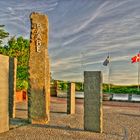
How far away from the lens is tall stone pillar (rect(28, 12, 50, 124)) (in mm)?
14125

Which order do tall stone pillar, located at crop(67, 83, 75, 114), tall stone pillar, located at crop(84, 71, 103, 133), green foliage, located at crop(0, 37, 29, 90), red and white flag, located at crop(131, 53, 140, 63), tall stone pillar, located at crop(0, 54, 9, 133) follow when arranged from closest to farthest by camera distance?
tall stone pillar, located at crop(0, 54, 9, 133) → tall stone pillar, located at crop(84, 71, 103, 133) → tall stone pillar, located at crop(67, 83, 75, 114) → green foliage, located at crop(0, 37, 29, 90) → red and white flag, located at crop(131, 53, 140, 63)

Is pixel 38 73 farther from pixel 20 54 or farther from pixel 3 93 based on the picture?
pixel 20 54

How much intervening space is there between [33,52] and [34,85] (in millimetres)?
1376

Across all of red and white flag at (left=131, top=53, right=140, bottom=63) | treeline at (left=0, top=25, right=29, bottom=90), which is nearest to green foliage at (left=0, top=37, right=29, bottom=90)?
treeline at (left=0, top=25, right=29, bottom=90)

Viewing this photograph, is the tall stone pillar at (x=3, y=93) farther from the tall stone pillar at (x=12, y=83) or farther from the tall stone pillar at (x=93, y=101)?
the tall stone pillar at (x=93, y=101)

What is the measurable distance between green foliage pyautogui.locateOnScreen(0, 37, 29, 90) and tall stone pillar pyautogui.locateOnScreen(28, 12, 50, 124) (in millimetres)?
17531

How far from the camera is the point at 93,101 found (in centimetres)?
1211

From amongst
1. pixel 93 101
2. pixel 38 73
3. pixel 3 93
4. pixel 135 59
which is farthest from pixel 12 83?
pixel 135 59

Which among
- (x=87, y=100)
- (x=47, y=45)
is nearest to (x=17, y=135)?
(x=87, y=100)

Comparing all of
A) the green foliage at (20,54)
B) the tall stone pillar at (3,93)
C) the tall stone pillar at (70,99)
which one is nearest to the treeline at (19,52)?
the green foliage at (20,54)

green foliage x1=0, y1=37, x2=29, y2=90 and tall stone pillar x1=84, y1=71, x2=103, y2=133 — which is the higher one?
green foliage x1=0, y1=37, x2=29, y2=90

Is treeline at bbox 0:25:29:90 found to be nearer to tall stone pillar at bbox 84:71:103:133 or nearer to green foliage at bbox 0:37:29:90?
green foliage at bbox 0:37:29:90

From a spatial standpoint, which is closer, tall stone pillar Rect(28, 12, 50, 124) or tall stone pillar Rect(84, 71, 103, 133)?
tall stone pillar Rect(84, 71, 103, 133)

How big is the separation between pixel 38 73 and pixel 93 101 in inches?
127
